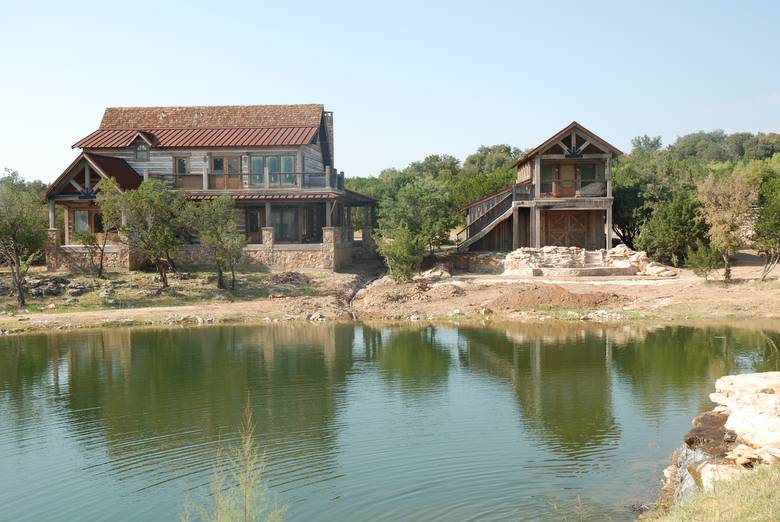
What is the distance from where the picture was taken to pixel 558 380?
20969 mm

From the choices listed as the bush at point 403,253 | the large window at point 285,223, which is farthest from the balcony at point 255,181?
the bush at point 403,253

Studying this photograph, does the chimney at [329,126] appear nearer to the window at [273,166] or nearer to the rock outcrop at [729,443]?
the window at [273,166]

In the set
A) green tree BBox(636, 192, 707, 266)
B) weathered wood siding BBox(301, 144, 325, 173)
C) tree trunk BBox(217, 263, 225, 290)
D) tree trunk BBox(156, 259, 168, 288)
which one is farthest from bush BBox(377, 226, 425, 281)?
green tree BBox(636, 192, 707, 266)

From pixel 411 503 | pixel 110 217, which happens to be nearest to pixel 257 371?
pixel 411 503

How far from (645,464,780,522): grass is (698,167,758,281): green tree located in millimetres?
26109

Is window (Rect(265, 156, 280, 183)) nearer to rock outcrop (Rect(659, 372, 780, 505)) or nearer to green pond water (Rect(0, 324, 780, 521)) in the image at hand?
green pond water (Rect(0, 324, 780, 521))

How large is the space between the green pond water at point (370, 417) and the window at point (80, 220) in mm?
14274

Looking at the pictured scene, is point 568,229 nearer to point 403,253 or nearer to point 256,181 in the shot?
point 403,253

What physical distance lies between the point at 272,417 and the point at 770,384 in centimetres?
1038

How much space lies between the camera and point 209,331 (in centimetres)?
→ 3008

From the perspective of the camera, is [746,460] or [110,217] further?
[110,217]

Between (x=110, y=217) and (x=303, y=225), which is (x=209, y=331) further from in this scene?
(x=303, y=225)

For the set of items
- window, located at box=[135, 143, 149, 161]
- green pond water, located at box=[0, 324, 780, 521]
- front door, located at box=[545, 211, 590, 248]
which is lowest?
green pond water, located at box=[0, 324, 780, 521]

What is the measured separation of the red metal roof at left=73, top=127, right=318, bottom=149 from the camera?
143 feet
